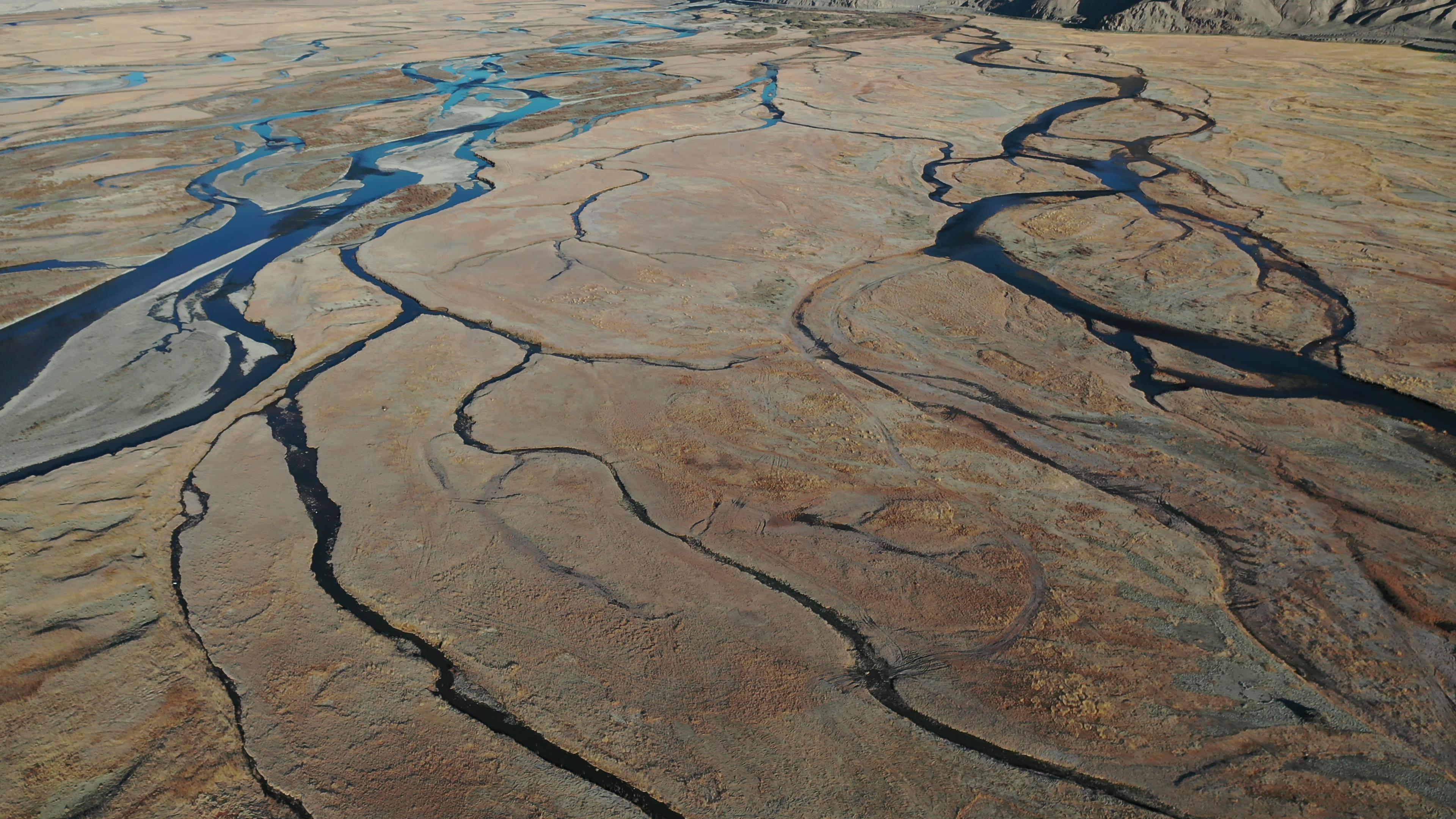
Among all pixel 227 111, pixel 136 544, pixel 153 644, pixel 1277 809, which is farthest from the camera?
pixel 227 111

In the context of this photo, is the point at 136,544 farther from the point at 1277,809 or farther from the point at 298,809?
the point at 1277,809

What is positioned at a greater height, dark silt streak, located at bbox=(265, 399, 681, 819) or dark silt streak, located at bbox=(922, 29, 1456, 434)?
dark silt streak, located at bbox=(922, 29, 1456, 434)

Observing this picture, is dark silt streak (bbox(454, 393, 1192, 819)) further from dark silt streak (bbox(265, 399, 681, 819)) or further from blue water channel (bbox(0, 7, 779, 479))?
blue water channel (bbox(0, 7, 779, 479))

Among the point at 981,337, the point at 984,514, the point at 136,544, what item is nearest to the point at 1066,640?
the point at 984,514

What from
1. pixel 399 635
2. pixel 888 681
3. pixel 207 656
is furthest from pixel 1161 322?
pixel 207 656

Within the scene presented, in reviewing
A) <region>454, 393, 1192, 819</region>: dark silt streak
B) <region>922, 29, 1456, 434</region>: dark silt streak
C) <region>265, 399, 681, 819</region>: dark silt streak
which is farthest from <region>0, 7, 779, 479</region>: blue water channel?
<region>922, 29, 1456, 434</region>: dark silt streak

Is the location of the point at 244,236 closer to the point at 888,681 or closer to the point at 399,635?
the point at 399,635
